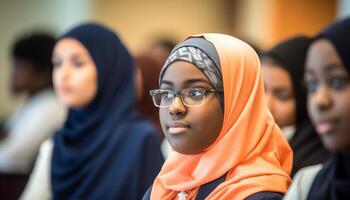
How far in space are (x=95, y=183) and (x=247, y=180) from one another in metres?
1.42

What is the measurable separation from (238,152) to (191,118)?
0.59 ft

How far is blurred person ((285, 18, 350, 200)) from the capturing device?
1.96 m

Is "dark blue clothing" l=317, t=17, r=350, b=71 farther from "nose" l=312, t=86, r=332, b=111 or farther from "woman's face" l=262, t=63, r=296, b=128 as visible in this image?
"woman's face" l=262, t=63, r=296, b=128

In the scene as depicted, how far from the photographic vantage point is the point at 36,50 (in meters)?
5.64

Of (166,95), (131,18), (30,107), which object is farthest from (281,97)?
(131,18)

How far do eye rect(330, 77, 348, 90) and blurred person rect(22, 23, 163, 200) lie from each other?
1.38 m

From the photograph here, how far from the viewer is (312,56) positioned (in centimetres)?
219

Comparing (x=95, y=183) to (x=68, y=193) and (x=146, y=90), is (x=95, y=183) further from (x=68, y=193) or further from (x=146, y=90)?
(x=146, y=90)

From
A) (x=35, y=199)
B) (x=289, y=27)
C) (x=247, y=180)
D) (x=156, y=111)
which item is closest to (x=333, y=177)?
(x=247, y=180)

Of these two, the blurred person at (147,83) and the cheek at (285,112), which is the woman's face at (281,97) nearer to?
the cheek at (285,112)

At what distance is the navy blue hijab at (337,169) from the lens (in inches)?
75.9

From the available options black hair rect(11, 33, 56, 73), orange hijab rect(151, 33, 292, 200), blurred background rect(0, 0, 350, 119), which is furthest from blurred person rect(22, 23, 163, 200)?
blurred background rect(0, 0, 350, 119)

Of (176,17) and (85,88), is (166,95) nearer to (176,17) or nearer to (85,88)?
(85,88)

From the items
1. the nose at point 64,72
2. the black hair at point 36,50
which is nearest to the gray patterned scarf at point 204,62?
the nose at point 64,72
